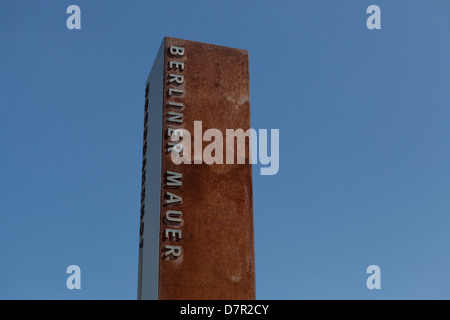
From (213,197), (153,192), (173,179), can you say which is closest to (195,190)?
(213,197)

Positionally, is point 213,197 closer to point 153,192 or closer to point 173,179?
point 173,179

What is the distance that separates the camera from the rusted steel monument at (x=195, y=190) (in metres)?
15.7

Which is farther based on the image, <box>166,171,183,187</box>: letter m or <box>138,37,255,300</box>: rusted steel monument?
<box>166,171,183,187</box>: letter m

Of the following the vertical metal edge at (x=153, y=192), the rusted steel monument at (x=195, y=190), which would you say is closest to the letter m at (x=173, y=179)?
the rusted steel monument at (x=195, y=190)

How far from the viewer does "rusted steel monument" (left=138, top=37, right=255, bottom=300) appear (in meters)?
15.7

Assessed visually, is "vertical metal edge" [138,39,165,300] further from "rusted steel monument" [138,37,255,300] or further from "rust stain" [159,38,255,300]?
"rust stain" [159,38,255,300]

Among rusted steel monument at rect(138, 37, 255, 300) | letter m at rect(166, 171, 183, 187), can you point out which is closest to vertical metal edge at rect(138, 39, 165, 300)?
rusted steel monument at rect(138, 37, 255, 300)

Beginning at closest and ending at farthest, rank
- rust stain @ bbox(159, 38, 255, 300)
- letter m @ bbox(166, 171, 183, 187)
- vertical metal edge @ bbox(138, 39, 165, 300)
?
rust stain @ bbox(159, 38, 255, 300)
vertical metal edge @ bbox(138, 39, 165, 300)
letter m @ bbox(166, 171, 183, 187)
